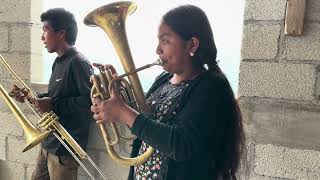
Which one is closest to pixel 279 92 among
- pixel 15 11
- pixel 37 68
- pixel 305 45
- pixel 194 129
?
pixel 305 45

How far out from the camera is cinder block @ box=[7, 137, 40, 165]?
2.35 metres

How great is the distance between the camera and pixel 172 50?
3.85 ft

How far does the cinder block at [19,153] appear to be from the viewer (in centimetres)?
235

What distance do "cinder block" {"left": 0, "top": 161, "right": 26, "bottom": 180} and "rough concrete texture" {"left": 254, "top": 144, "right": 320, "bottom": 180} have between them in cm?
144

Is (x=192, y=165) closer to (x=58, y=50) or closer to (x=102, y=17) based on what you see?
(x=102, y=17)

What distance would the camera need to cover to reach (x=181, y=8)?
1176 millimetres

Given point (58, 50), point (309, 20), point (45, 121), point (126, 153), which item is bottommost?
point (126, 153)

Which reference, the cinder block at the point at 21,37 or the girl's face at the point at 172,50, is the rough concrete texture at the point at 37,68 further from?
the girl's face at the point at 172,50

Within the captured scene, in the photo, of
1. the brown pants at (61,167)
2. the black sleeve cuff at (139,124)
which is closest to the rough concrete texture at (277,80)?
the black sleeve cuff at (139,124)

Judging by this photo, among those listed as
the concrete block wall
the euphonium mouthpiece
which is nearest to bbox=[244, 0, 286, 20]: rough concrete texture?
the concrete block wall

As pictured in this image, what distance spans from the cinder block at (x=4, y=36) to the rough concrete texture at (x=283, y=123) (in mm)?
1462

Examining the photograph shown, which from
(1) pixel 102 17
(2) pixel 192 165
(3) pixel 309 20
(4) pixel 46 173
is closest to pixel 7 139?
(4) pixel 46 173

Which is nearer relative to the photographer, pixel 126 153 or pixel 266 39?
pixel 266 39

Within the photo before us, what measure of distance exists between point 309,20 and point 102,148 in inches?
48.7
